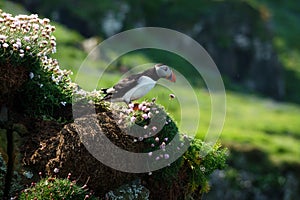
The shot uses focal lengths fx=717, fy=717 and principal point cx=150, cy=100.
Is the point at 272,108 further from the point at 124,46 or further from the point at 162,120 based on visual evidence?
the point at 162,120

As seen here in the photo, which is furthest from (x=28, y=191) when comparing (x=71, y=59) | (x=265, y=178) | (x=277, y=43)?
(x=277, y=43)

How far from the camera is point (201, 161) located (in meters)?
13.0

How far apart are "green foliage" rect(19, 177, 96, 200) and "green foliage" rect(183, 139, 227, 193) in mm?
2215

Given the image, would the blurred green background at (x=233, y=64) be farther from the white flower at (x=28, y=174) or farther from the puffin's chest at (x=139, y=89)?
the white flower at (x=28, y=174)

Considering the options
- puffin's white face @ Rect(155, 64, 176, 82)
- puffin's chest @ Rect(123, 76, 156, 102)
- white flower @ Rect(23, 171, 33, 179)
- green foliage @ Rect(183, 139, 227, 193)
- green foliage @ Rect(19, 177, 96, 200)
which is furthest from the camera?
puffin's white face @ Rect(155, 64, 176, 82)

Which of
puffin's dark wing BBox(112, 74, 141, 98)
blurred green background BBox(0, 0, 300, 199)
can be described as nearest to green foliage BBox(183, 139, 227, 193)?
puffin's dark wing BBox(112, 74, 141, 98)

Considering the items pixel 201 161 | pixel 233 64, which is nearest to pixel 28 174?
pixel 201 161

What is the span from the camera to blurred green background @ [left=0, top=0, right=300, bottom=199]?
3691 centimetres

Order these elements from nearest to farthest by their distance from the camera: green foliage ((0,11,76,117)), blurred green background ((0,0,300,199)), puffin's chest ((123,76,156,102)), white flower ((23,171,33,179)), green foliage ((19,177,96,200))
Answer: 1. green foliage ((19,177,96,200))
2. white flower ((23,171,33,179))
3. green foliage ((0,11,76,117))
4. puffin's chest ((123,76,156,102))
5. blurred green background ((0,0,300,199))

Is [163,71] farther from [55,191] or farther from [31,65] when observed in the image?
[55,191]

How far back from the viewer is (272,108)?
5766 cm

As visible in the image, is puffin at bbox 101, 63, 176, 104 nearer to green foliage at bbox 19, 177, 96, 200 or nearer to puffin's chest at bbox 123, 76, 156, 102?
puffin's chest at bbox 123, 76, 156, 102

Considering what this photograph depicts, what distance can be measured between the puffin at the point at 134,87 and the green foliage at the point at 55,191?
2247 millimetres

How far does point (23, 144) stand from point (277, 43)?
7517cm
